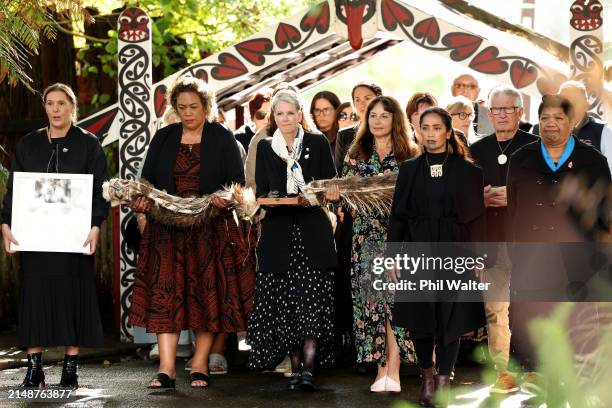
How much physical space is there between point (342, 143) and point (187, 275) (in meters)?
1.67

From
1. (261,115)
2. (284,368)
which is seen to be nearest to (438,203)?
(284,368)

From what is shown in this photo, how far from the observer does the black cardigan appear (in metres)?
6.65

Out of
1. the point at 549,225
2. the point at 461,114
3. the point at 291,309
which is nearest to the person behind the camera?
the point at 549,225

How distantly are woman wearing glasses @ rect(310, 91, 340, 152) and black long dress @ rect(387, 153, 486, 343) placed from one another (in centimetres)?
235

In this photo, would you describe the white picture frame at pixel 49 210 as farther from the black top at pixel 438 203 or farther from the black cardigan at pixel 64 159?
the black top at pixel 438 203

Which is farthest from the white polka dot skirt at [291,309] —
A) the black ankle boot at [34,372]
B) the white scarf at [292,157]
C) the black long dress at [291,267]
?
the black ankle boot at [34,372]

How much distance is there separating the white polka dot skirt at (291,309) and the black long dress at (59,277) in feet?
3.64

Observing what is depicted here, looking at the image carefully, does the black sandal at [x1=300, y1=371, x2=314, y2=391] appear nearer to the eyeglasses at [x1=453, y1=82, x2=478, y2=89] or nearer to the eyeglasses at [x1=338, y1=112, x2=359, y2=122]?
the eyeglasses at [x1=338, y1=112, x2=359, y2=122]

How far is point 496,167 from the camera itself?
22.5ft

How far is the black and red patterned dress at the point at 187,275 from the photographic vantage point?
6.83m

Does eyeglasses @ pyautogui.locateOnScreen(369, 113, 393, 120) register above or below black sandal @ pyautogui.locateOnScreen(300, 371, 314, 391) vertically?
above

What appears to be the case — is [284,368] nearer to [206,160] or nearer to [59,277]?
[206,160]

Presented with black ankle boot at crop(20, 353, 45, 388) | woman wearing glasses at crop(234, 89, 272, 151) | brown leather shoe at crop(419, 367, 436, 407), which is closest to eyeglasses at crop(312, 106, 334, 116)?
woman wearing glasses at crop(234, 89, 272, 151)

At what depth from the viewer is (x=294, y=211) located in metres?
6.93
